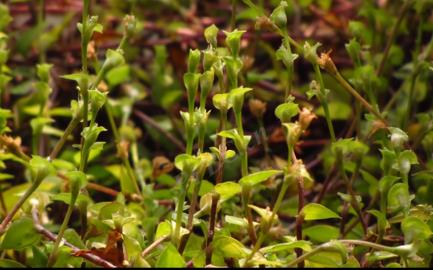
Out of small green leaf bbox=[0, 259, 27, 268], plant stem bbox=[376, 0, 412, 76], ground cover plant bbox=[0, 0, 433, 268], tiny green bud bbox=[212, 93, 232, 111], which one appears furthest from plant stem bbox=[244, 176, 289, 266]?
plant stem bbox=[376, 0, 412, 76]

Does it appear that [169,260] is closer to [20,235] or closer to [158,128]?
[20,235]

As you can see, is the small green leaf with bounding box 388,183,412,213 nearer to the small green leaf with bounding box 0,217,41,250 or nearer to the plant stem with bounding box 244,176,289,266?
the plant stem with bounding box 244,176,289,266

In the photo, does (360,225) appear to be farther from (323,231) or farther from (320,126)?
(320,126)

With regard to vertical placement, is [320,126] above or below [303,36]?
below

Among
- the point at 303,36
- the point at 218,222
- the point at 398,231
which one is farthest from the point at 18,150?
the point at 303,36

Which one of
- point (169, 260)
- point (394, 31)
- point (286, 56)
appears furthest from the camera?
point (394, 31)

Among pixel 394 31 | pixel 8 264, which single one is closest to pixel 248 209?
pixel 8 264
